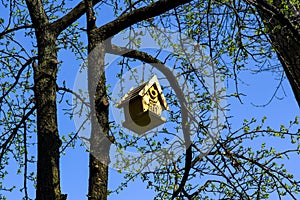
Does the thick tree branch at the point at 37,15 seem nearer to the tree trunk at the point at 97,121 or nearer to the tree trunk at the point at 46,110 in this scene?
the tree trunk at the point at 46,110

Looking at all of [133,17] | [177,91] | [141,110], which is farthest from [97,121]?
[177,91]

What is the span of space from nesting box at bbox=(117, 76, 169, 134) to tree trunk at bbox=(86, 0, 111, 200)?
17cm

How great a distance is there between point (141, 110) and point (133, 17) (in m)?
0.77

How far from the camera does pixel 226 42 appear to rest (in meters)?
4.38

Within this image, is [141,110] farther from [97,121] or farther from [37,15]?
[37,15]

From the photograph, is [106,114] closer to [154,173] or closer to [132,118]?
[132,118]

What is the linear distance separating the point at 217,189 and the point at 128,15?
2033 millimetres

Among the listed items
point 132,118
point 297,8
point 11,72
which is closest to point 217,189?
point 132,118

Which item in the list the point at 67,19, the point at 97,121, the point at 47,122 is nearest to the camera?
the point at 97,121

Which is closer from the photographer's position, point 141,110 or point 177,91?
point 141,110

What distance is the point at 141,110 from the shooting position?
3455 mm

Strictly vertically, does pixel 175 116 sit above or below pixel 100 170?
above

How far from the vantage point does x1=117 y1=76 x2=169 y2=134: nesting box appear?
11.3 feet

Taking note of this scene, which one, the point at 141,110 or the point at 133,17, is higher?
the point at 133,17
